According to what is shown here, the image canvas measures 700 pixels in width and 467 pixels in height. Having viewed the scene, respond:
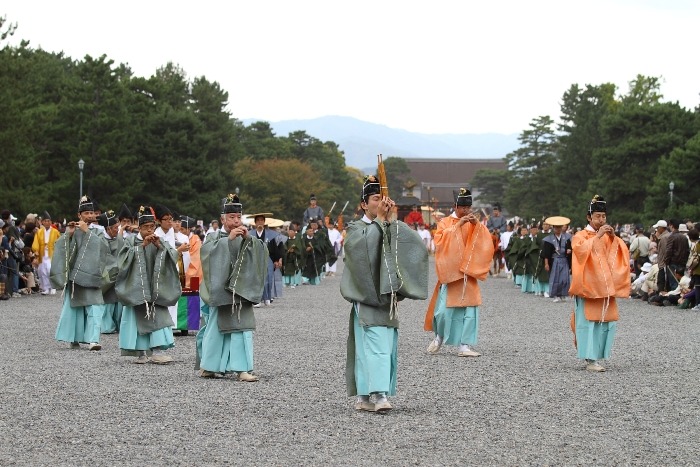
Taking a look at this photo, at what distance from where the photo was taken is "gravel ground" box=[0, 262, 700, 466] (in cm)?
751

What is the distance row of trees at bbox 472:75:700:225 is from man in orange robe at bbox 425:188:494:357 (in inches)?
1240

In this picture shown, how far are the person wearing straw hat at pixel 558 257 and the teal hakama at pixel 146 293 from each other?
14.4 meters

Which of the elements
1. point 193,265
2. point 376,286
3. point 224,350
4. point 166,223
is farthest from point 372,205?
point 193,265

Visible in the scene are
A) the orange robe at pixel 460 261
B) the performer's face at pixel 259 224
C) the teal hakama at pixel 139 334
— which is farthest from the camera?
the performer's face at pixel 259 224

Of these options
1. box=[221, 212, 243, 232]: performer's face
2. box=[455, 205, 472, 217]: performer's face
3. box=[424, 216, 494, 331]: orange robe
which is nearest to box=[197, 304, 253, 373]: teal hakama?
box=[221, 212, 243, 232]: performer's face

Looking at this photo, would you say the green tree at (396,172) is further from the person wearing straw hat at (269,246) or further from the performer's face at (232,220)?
the performer's face at (232,220)

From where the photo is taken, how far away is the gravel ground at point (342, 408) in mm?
7508

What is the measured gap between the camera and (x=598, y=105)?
7619cm

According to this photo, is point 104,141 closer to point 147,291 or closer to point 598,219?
point 147,291

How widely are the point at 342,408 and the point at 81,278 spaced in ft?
20.5

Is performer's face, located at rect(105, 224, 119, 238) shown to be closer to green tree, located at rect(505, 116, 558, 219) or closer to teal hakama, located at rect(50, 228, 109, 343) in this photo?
teal hakama, located at rect(50, 228, 109, 343)

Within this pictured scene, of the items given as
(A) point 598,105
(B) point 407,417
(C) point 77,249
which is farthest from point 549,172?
(B) point 407,417

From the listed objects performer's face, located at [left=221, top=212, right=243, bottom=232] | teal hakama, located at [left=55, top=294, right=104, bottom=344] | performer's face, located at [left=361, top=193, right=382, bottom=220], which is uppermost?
performer's face, located at [left=361, top=193, right=382, bottom=220]

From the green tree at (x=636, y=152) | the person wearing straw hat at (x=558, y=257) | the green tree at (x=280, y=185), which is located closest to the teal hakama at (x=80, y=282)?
the person wearing straw hat at (x=558, y=257)
